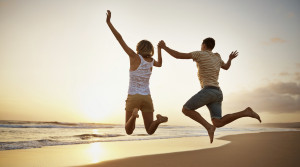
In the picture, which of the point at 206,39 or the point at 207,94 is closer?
the point at 207,94

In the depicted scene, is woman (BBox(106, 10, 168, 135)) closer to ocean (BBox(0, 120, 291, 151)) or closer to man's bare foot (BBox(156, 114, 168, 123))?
man's bare foot (BBox(156, 114, 168, 123))

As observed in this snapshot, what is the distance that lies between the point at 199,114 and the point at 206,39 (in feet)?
5.18

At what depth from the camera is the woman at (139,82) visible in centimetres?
446

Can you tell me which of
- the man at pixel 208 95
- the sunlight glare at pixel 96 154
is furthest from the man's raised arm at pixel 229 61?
the sunlight glare at pixel 96 154

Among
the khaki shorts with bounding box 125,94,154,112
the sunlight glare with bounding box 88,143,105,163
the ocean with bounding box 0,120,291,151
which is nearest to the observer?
the khaki shorts with bounding box 125,94,154,112

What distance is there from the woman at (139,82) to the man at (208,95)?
15.8 inches

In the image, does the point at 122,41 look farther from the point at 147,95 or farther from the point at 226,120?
the point at 226,120

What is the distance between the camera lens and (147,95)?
4680mm

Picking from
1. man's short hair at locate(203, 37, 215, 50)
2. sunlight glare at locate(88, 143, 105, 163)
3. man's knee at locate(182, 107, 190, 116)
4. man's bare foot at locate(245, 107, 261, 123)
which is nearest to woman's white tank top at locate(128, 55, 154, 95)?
man's knee at locate(182, 107, 190, 116)

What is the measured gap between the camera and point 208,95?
4.55 m

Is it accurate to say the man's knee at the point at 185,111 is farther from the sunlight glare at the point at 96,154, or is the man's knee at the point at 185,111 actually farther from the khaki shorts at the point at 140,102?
the sunlight glare at the point at 96,154

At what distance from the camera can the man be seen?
4.58 metres

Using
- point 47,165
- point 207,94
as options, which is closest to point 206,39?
point 207,94

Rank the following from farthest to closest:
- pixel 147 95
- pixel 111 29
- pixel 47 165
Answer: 1. pixel 47 165
2. pixel 147 95
3. pixel 111 29
